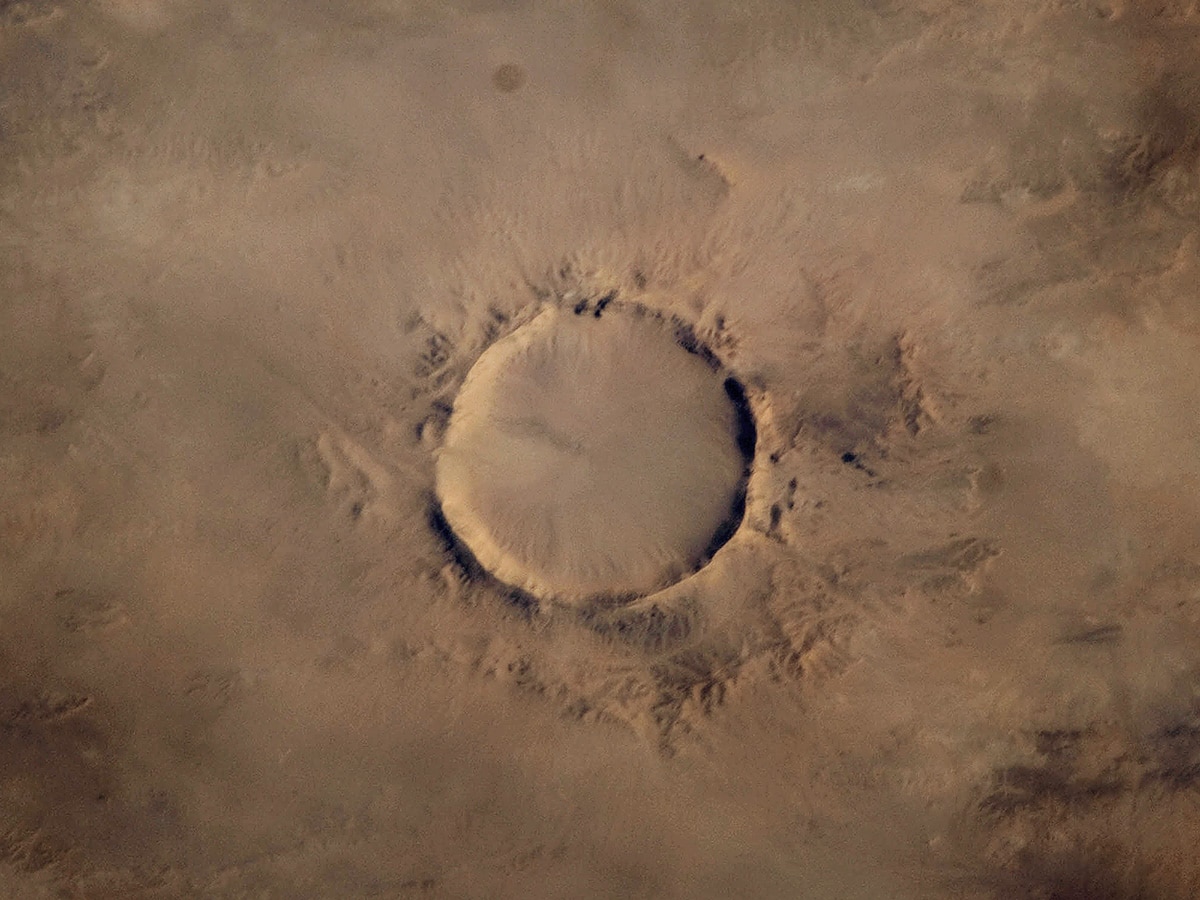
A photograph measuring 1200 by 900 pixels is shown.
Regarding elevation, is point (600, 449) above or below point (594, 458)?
above

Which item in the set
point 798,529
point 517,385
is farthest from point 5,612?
point 798,529

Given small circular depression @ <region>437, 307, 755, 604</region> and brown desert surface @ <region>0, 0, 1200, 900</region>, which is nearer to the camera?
brown desert surface @ <region>0, 0, 1200, 900</region>

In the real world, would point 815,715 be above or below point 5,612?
above

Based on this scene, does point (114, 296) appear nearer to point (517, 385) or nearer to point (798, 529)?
point (517, 385)

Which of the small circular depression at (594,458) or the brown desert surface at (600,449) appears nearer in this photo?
the brown desert surface at (600,449)
